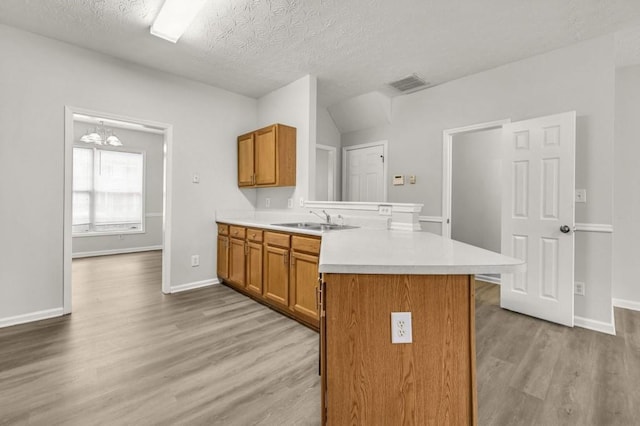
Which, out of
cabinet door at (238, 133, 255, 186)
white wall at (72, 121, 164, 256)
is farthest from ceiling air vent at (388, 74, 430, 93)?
white wall at (72, 121, 164, 256)

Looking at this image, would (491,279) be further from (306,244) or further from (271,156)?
(271,156)

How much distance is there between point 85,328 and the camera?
2562 millimetres

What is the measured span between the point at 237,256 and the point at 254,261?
16.4 inches

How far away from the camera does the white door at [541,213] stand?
271 cm

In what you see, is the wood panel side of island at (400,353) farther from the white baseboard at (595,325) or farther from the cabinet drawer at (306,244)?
the white baseboard at (595,325)

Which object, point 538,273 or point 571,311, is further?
point 538,273

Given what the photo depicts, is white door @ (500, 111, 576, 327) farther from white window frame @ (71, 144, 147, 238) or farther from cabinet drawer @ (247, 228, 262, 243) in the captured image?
white window frame @ (71, 144, 147, 238)

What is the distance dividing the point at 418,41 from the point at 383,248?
232 centimetres

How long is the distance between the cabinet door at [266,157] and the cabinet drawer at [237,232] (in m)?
0.65

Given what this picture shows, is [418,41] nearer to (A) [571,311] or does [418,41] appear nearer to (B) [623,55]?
(B) [623,55]

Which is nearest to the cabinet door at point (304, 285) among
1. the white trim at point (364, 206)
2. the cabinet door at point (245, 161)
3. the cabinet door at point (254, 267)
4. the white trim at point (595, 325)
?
the cabinet door at point (254, 267)

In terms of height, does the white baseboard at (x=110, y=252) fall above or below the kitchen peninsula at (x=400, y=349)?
below

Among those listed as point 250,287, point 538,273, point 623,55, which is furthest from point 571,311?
point 250,287

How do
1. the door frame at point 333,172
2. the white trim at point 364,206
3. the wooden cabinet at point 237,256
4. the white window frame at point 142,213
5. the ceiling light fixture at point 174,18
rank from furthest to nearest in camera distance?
the white window frame at point 142,213, the door frame at point 333,172, the wooden cabinet at point 237,256, the white trim at point 364,206, the ceiling light fixture at point 174,18
